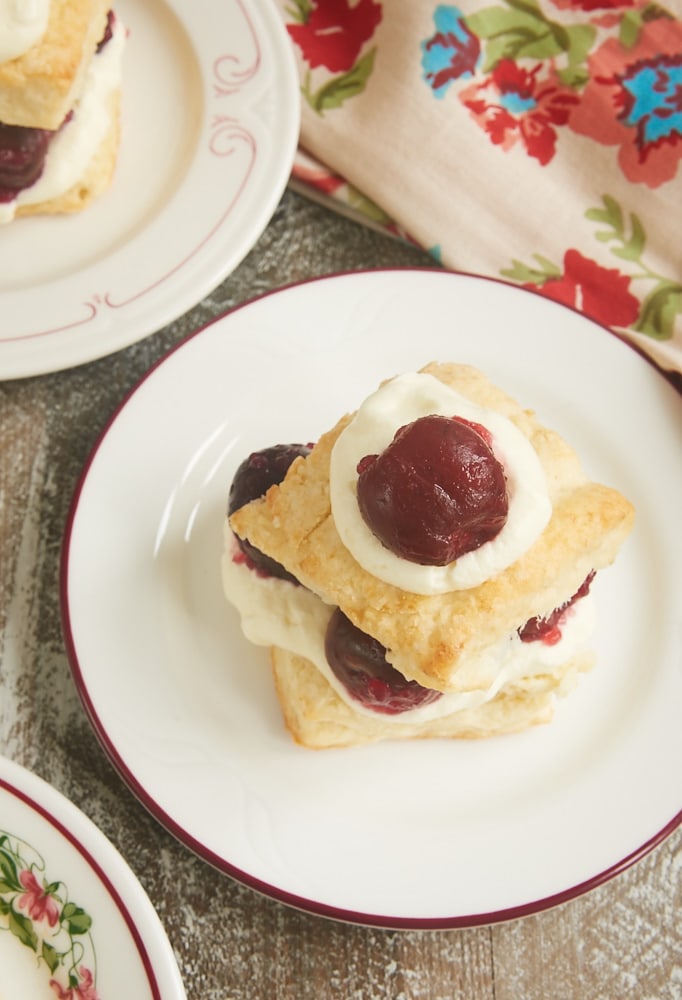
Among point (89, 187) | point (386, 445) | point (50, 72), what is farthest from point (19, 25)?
point (386, 445)

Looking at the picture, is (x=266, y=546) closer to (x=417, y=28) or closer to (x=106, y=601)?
(x=106, y=601)

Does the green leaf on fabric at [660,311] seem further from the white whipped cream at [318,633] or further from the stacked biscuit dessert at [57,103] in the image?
the stacked biscuit dessert at [57,103]

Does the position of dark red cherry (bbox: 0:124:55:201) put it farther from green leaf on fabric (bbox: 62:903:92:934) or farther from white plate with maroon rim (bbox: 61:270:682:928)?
green leaf on fabric (bbox: 62:903:92:934)

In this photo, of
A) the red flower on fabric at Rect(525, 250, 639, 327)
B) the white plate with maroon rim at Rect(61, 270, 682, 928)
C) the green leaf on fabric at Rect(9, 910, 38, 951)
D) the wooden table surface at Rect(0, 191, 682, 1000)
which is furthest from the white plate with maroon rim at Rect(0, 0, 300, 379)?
the green leaf on fabric at Rect(9, 910, 38, 951)

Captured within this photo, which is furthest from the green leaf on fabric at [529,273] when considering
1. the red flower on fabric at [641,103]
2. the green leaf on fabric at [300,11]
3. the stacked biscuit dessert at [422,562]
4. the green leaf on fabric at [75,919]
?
the green leaf on fabric at [75,919]

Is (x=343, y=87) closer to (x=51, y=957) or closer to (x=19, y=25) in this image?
(x=19, y=25)
